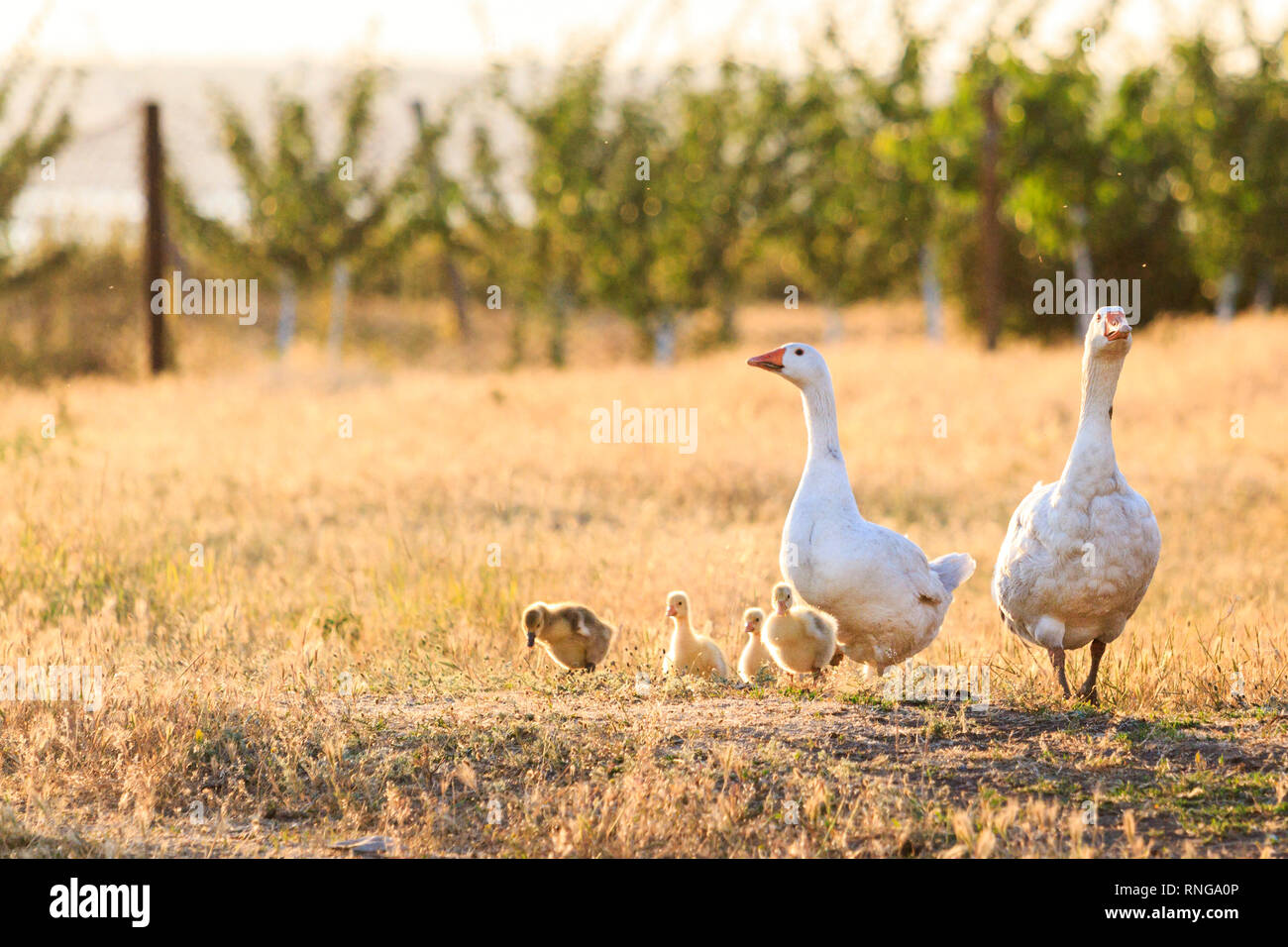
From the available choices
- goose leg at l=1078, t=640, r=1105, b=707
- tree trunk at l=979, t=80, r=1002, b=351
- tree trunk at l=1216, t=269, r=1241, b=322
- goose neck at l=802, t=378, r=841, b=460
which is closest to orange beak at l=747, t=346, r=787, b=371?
goose neck at l=802, t=378, r=841, b=460

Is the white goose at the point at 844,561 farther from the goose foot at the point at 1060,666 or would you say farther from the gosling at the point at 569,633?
the gosling at the point at 569,633

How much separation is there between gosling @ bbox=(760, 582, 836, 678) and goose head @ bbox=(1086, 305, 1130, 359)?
6.59 ft

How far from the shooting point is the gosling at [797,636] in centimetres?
725

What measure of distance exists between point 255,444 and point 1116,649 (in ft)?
37.8

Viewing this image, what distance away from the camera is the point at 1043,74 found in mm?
28625

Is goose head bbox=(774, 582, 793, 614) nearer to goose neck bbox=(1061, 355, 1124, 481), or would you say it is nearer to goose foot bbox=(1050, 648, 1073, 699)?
goose foot bbox=(1050, 648, 1073, 699)

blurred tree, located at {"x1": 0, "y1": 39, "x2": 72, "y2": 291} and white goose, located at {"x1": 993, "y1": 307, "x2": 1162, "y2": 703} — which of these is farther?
blurred tree, located at {"x1": 0, "y1": 39, "x2": 72, "y2": 291}

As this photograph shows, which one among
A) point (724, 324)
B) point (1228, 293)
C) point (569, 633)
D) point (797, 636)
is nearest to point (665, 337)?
point (724, 324)

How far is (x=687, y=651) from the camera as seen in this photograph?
768 cm

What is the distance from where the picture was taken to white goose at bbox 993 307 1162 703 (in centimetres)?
633

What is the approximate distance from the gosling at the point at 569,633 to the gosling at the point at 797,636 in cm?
111

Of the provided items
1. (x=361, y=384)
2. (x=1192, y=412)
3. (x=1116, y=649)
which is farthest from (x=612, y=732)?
(x=361, y=384)

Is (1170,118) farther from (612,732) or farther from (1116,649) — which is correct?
(612,732)

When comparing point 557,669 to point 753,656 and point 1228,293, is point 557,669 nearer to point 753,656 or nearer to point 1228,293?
point 753,656
